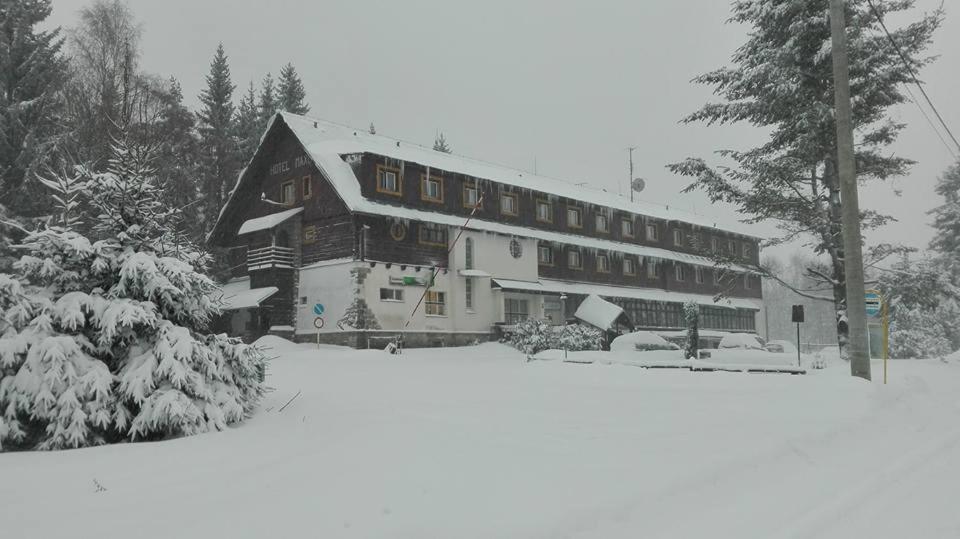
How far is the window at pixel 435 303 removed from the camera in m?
31.0

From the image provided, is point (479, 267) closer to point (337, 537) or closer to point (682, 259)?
point (682, 259)

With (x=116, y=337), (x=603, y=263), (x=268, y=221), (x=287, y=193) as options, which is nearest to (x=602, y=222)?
(x=603, y=263)

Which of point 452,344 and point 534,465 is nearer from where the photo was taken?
point 534,465

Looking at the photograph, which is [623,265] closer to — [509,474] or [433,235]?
[433,235]

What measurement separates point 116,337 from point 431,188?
24.5 meters

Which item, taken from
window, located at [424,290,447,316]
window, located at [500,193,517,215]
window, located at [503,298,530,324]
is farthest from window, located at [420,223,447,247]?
window, located at [503,298,530,324]

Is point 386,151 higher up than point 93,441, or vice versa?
point 386,151

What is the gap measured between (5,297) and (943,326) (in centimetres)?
5930

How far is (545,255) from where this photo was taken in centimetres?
3772

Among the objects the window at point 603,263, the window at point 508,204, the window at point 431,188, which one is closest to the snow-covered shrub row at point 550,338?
the window at point 508,204

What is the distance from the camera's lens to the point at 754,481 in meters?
7.02

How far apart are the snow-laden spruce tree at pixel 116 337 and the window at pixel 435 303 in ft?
70.0

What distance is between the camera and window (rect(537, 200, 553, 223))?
37781 mm

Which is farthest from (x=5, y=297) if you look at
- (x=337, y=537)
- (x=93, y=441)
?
(x=337, y=537)
